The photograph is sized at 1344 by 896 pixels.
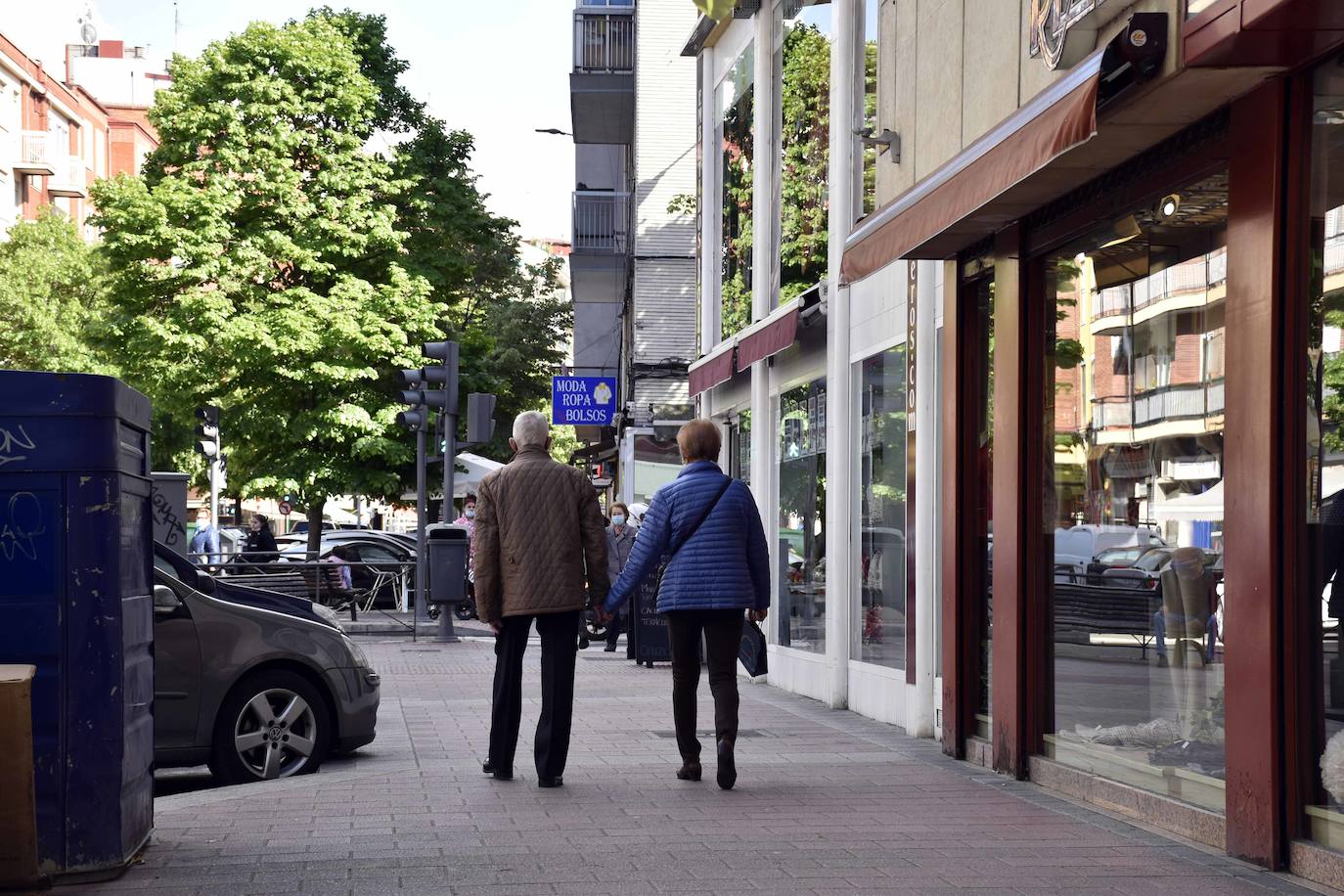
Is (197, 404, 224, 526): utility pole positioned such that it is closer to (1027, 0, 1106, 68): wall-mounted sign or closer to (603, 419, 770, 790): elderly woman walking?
(603, 419, 770, 790): elderly woman walking

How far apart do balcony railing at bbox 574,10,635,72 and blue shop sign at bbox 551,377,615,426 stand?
6616 millimetres

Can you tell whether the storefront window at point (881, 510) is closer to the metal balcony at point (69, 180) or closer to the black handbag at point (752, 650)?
the black handbag at point (752, 650)

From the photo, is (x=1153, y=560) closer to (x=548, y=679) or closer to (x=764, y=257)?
(x=548, y=679)

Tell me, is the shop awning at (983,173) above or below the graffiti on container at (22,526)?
above

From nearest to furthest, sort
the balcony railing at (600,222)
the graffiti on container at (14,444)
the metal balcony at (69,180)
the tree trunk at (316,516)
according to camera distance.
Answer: the graffiti on container at (14,444) → the tree trunk at (316,516) → the balcony railing at (600,222) → the metal balcony at (69,180)

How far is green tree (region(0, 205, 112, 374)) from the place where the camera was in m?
46.0

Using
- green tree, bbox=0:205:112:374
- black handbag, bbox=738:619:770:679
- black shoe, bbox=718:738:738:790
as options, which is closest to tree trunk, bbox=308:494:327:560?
green tree, bbox=0:205:112:374

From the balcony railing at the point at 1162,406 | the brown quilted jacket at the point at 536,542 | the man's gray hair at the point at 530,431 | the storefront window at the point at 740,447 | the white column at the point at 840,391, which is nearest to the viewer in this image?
the balcony railing at the point at 1162,406

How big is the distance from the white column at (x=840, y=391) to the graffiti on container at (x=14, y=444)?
8549 mm

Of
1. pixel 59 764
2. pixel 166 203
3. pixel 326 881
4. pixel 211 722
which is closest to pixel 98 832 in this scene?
pixel 59 764

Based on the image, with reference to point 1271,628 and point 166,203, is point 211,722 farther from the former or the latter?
point 166,203

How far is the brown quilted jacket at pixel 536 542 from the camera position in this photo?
8.77m

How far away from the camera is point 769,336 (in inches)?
604

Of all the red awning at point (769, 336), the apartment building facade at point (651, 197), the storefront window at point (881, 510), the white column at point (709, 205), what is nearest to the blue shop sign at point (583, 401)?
the apartment building facade at point (651, 197)
